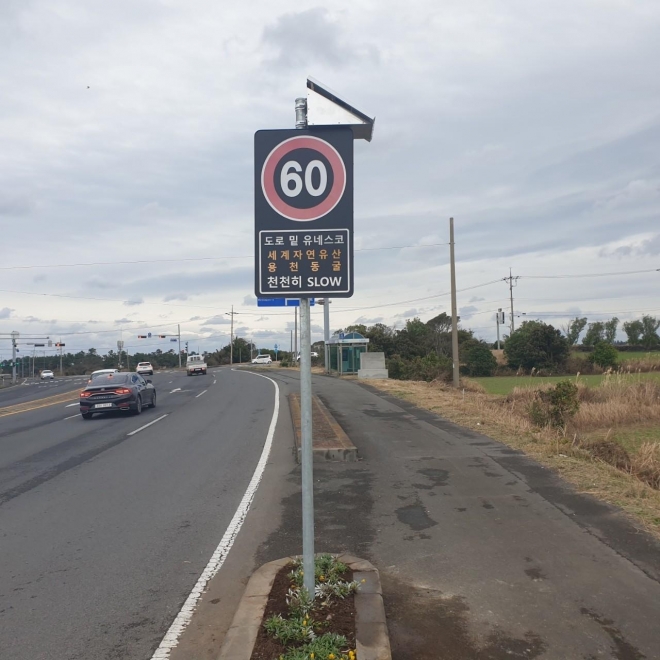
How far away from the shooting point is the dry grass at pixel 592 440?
8.11m

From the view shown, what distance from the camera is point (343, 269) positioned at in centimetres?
462

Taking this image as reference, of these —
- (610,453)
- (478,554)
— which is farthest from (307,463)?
(610,453)

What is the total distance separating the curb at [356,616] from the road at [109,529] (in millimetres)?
598

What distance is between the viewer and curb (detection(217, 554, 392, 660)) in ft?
13.1

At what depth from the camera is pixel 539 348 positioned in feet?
205

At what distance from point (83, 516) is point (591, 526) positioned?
5842 mm

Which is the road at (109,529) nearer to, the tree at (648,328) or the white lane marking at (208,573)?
the white lane marking at (208,573)

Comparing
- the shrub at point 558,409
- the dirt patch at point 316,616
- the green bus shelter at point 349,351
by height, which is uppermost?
the green bus shelter at point 349,351

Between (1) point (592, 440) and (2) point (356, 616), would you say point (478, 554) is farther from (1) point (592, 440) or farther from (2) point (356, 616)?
(1) point (592, 440)

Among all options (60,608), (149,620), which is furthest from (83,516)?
(149,620)

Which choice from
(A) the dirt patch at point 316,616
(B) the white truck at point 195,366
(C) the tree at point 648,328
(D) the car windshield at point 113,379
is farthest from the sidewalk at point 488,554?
(C) the tree at point 648,328

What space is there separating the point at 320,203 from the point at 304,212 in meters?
0.13

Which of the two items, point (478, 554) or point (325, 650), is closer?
point (325, 650)

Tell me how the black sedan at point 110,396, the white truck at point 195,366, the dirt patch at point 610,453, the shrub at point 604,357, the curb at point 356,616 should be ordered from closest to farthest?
the curb at point 356,616 → the dirt patch at point 610,453 → the black sedan at point 110,396 → the shrub at point 604,357 → the white truck at point 195,366
